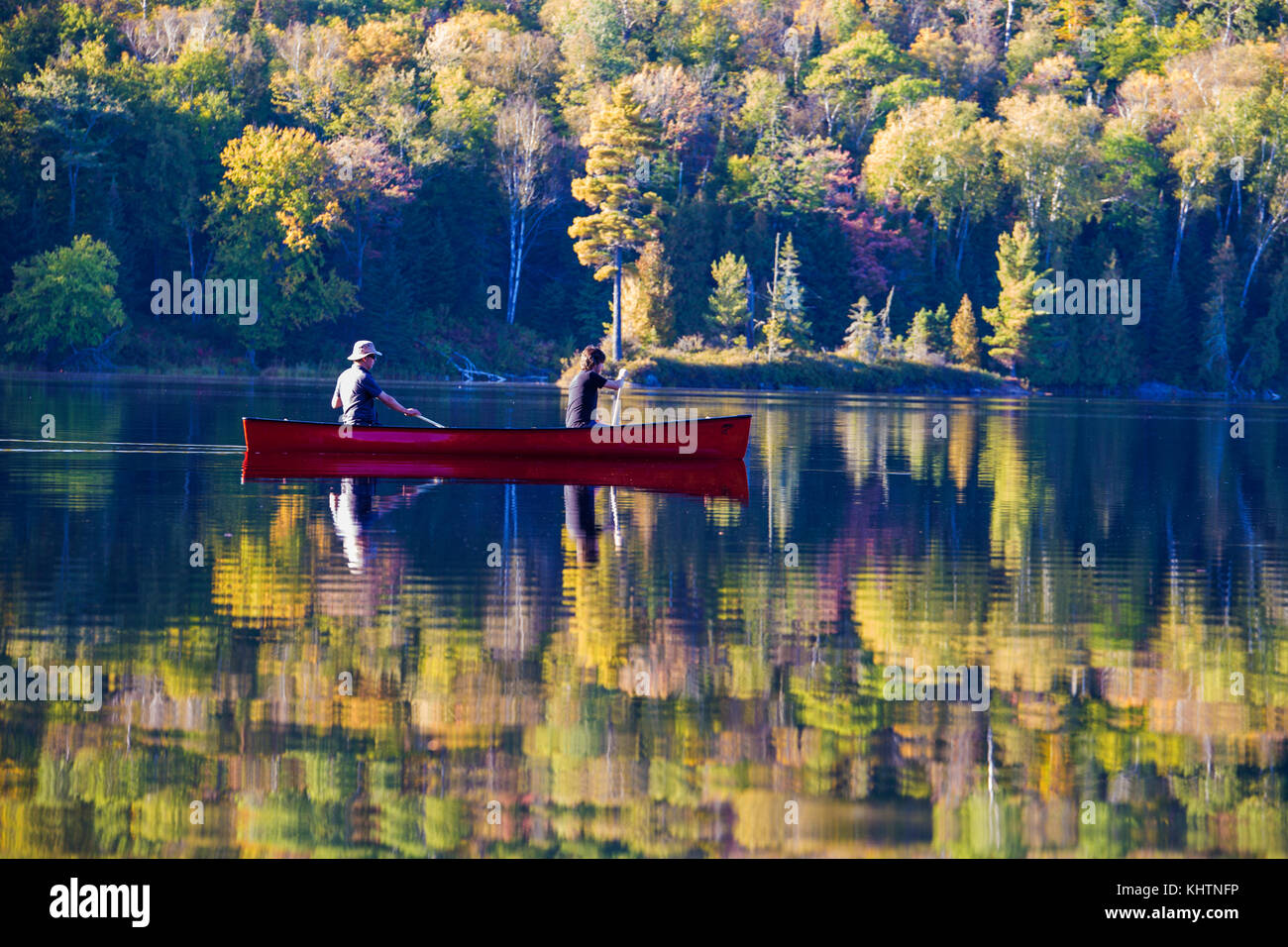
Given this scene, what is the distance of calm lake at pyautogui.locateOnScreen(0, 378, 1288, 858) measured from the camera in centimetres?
732

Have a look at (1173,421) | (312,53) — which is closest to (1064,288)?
(1173,421)

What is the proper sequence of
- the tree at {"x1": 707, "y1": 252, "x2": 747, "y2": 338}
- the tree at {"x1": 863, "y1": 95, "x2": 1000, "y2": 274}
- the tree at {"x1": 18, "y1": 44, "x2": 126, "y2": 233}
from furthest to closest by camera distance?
1. the tree at {"x1": 863, "y1": 95, "x2": 1000, "y2": 274}
2. the tree at {"x1": 707, "y1": 252, "x2": 747, "y2": 338}
3. the tree at {"x1": 18, "y1": 44, "x2": 126, "y2": 233}

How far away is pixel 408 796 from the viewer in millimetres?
7496

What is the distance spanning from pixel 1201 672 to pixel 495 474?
47.5 feet

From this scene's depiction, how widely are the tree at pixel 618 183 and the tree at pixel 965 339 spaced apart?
16.4 m

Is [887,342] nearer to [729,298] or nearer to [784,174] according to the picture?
[729,298]

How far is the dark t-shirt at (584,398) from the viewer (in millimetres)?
23781

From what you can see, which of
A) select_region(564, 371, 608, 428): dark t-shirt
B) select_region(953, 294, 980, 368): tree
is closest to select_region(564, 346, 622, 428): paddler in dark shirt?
select_region(564, 371, 608, 428): dark t-shirt

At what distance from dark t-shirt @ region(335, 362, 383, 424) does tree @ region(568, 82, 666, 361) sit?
4733cm

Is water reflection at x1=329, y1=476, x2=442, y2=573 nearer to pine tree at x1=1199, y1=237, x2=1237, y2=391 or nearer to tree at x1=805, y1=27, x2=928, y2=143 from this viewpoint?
tree at x1=805, y1=27, x2=928, y2=143

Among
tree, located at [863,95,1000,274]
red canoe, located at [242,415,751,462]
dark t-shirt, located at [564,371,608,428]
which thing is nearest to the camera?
red canoe, located at [242,415,751,462]

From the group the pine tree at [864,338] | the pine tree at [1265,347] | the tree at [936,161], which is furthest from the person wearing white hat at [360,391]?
the pine tree at [1265,347]

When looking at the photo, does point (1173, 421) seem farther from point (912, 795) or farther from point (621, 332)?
point (912, 795)
